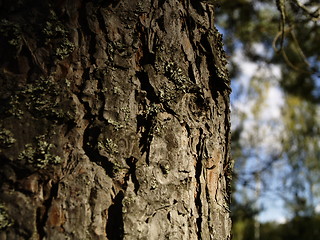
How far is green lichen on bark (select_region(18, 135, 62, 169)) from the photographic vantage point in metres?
0.66

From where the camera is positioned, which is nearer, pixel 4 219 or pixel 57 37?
pixel 4 219

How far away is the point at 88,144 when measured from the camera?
696 millimetres

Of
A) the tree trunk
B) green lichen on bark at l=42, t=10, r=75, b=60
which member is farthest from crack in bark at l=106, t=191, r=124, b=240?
green lichen on bark at l=42, t=10, r=75, b=60

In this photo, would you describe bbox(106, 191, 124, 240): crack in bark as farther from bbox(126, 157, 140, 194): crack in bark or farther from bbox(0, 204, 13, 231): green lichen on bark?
bbox(0, 204, 13, 231): green lichen on bark

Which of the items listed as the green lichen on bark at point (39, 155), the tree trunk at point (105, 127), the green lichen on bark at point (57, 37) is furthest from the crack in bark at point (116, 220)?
the green lichen on bark at point (57, 37)

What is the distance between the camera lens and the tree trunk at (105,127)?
0.65 metres

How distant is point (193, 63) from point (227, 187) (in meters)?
0.28

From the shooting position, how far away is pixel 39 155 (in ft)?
2.16

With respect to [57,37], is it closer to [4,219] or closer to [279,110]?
[4,219]

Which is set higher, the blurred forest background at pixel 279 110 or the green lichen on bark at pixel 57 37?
the blurred forest background at pixel 279 110

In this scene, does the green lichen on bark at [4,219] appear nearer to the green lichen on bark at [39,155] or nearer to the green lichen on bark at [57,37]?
the green lichen on bark at [39,155]

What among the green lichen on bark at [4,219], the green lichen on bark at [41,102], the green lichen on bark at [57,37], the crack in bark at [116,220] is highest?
the green lichen on bark at [57,37]

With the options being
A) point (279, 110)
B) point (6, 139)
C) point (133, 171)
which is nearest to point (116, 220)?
point (133, 171)

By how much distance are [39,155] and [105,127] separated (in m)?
0.12
